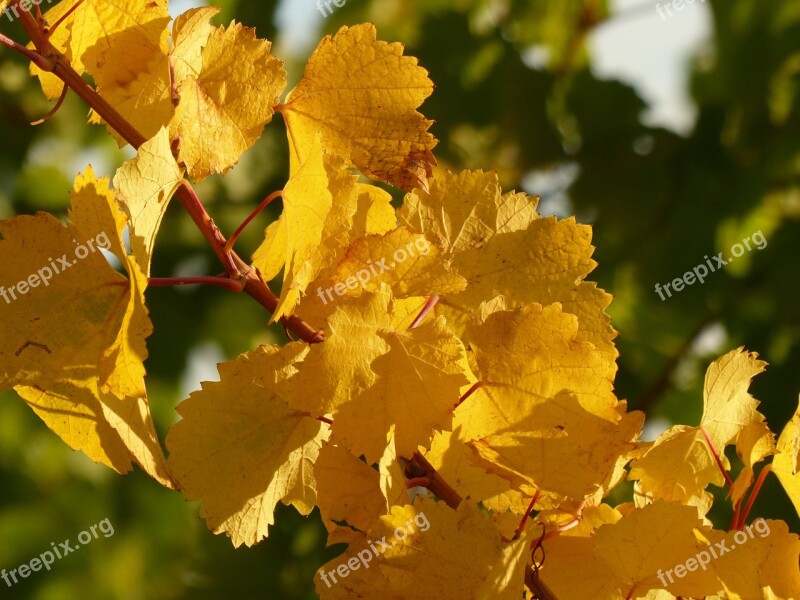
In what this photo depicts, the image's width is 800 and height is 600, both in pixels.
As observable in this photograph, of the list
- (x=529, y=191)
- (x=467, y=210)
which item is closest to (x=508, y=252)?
(x=467, y=210)

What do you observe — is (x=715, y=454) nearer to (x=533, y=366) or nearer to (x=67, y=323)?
(x=533, y=366)

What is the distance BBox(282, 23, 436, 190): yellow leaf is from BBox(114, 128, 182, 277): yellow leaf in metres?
0.08

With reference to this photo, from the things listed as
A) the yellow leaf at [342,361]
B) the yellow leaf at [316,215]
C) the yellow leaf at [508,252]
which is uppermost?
the yellow leaf at [316,215]

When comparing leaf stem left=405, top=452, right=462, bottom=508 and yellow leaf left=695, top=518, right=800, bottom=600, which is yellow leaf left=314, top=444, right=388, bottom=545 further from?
yellow leaf left=695, top=518, right=800, bottom=600

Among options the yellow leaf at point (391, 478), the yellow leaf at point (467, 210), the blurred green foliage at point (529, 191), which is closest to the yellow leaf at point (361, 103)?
the yellow leaf at point (467, 210)

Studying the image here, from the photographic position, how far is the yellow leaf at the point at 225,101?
388 mm

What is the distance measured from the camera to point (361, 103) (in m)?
0.43

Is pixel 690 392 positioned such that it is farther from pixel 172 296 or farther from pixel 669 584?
pixel 669 584

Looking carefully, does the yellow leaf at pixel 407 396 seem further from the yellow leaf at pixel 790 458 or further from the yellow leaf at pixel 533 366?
the yellow leaf at pixel 790 458

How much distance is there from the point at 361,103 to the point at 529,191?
139 cm

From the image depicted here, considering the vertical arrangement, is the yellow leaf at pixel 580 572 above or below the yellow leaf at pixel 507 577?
below

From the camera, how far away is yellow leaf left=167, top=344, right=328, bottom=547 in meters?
0.39

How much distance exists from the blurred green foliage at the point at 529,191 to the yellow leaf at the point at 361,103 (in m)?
1.24

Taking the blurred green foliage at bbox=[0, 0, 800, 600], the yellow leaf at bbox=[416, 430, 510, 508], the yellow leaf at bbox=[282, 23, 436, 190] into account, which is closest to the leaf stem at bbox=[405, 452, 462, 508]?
the yellow leaf at bbox=[416, 430, 510, 508]
